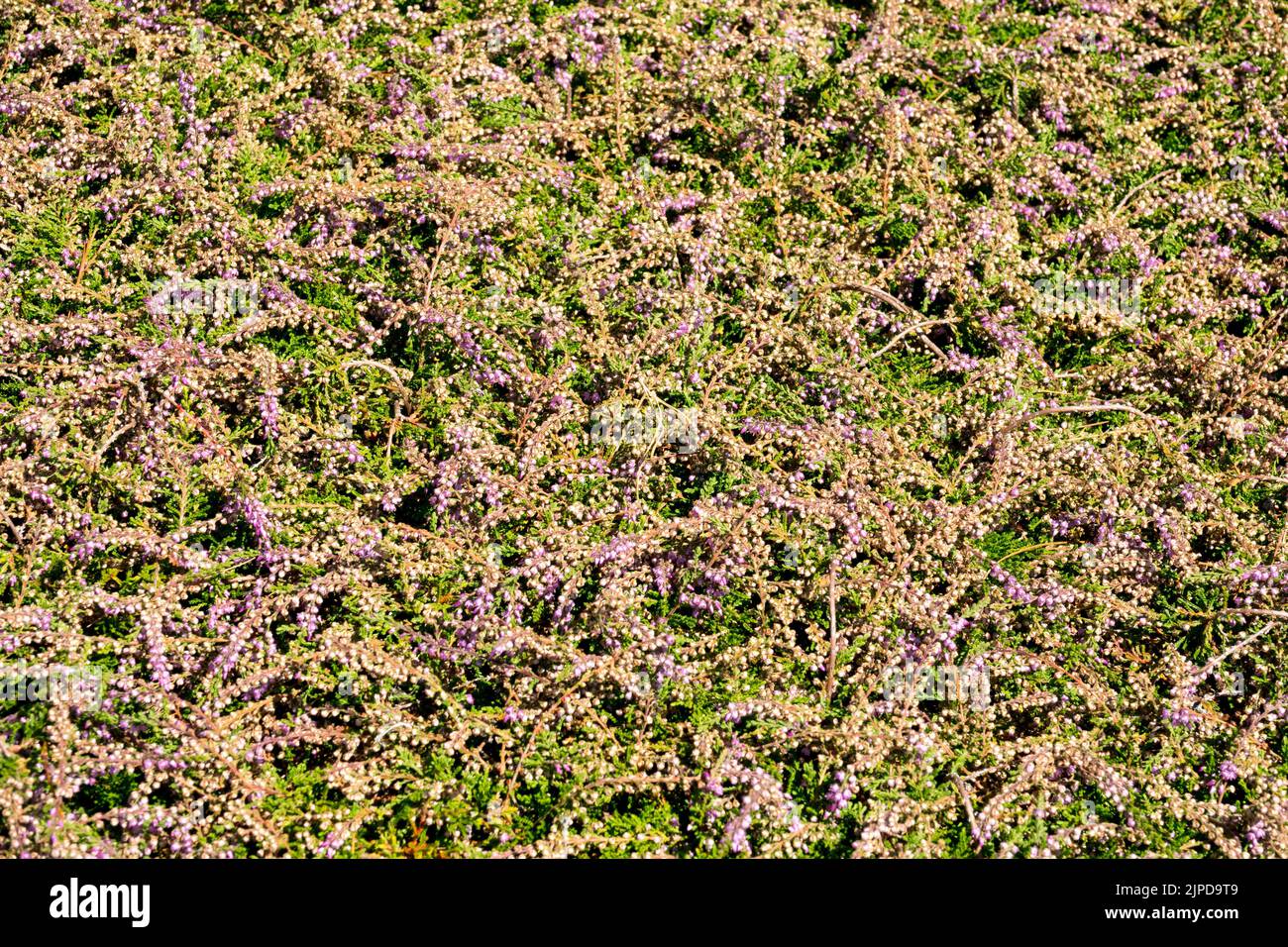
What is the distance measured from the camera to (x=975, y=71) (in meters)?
5.82

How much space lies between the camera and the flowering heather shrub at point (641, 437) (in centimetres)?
402

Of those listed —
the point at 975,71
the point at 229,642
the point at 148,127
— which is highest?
the point at 975,71

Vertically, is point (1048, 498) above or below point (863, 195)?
below

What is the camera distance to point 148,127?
5.16m

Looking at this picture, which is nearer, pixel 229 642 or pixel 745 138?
pixel 229 642

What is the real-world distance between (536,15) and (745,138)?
127 cm

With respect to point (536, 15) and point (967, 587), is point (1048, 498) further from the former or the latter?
point (536, 15)

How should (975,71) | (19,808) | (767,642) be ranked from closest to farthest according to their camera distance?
1. (19,808)
2. (767,642)
3. (975,71)

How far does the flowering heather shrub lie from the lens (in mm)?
4023

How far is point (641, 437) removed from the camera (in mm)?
4590
